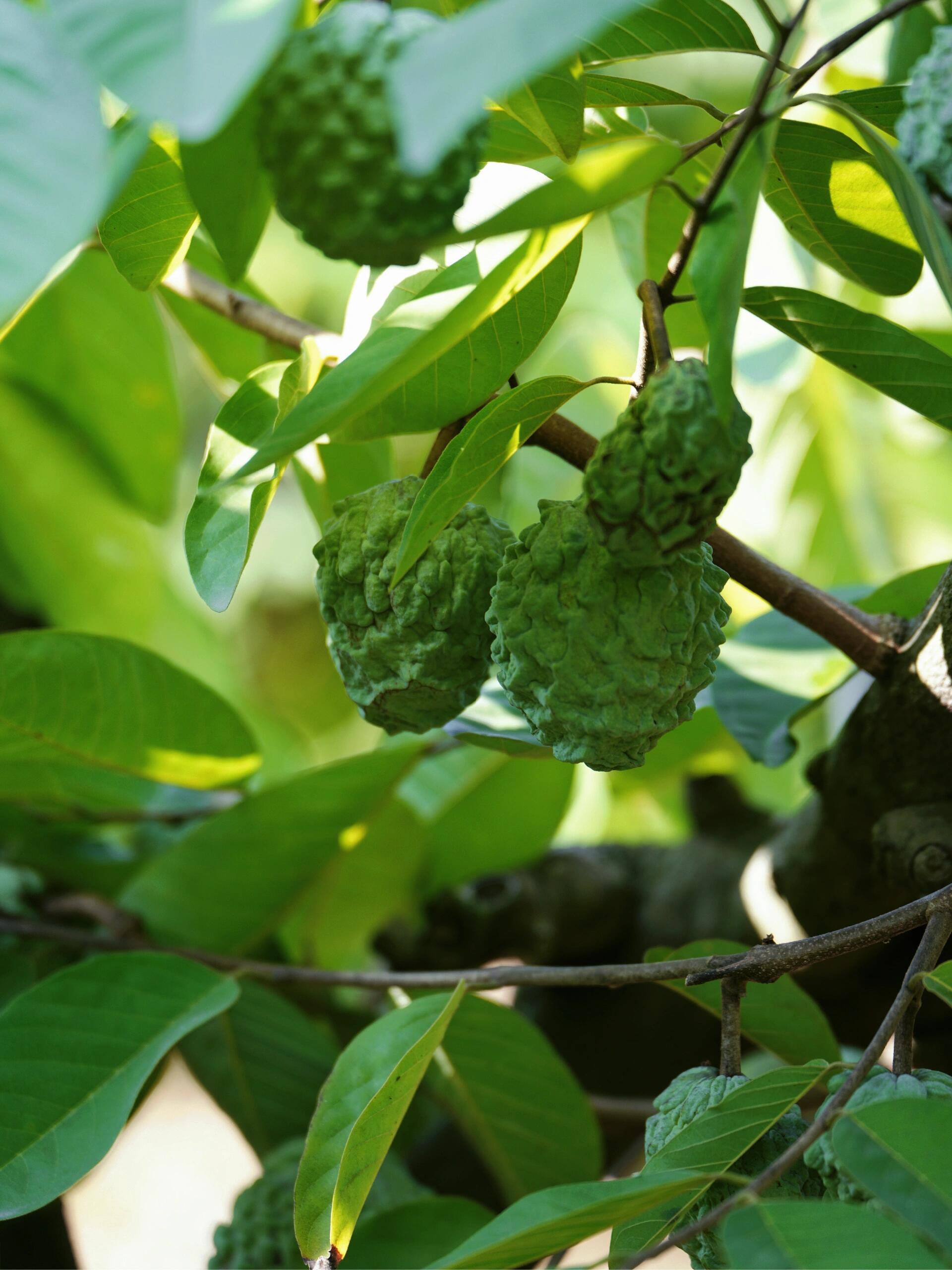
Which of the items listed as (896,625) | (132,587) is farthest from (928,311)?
(132,587)

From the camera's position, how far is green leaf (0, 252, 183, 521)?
146cm

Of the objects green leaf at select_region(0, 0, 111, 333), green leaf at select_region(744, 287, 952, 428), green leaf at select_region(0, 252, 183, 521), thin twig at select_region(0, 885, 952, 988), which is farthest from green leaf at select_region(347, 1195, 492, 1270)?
green leaf at select_region(0, 252, 183, 521)

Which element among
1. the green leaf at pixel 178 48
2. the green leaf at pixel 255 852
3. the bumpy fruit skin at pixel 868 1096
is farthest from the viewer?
the green leaf at pixel 255 852

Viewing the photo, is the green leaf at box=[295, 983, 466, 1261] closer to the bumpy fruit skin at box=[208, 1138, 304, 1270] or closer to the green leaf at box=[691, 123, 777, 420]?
the bumpy fruit skin at box=[208, 1138, 304, 1270]

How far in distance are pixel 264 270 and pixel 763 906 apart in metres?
2.66

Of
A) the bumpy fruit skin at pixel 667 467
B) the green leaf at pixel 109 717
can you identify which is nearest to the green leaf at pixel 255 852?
the green leaf at pixel 109 717

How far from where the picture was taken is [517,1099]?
3.41 ft

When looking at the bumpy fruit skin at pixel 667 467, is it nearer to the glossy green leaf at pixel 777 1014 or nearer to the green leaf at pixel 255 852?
the glossy green leaf at pixel 777 1014

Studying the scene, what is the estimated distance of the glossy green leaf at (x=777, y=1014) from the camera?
2.70ft

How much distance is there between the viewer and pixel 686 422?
1.69 feet

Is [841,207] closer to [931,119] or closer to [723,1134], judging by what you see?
[931,119]

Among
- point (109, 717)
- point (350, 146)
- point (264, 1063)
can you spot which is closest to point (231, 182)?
point (350, 146)

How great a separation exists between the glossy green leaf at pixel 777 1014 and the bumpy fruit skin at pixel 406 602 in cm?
28

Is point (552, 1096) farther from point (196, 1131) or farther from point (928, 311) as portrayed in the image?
point (196, 1131)
